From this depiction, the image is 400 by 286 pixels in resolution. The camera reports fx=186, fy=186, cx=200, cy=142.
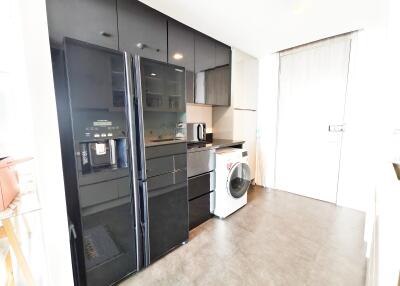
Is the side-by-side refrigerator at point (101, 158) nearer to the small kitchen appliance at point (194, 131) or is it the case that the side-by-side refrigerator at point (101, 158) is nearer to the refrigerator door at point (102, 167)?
the refrigerator door at point (102, 167)

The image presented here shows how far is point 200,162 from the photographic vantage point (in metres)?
2.14

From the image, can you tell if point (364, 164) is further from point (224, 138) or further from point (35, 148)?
point (35, 148)

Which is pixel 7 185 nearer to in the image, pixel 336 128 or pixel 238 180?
pixel 238 180

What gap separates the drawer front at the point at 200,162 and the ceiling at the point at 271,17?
4.77ft

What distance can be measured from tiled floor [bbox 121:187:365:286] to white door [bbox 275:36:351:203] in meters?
0.56

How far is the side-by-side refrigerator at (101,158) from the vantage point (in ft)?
3.90

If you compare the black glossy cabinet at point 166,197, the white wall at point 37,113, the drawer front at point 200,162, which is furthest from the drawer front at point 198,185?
the white wall at point 37,113

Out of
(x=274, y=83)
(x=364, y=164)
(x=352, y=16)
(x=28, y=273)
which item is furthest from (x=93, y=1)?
(x=364, y=164)

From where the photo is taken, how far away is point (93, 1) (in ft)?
4.64

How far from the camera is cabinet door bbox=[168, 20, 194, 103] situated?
6.61 feet

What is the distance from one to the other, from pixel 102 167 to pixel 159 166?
1.45 feet

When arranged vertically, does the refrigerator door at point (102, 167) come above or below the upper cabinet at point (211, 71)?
below

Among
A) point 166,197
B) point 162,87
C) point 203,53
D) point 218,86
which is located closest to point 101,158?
point 166,197

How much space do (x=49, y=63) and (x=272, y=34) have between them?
248 centimetres
